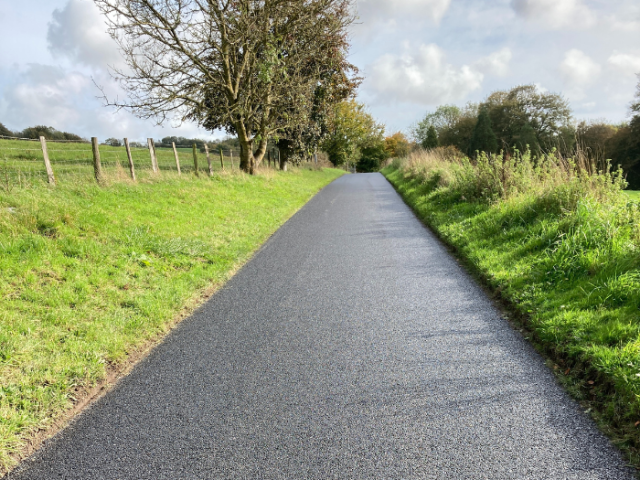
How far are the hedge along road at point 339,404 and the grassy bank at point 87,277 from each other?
0.34m

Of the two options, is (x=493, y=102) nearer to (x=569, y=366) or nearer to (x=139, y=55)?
(x=139, y=55)

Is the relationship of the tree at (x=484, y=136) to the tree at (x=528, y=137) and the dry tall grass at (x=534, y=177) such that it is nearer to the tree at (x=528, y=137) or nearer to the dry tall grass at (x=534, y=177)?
the tree at (x=528, y=137)

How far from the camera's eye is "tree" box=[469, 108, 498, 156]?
4859 centimetres

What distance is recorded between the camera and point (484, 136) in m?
49.4

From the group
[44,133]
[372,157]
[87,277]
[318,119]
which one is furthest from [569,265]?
[372,157]

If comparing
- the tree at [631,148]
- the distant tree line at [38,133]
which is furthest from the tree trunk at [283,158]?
the tree at [631,148]

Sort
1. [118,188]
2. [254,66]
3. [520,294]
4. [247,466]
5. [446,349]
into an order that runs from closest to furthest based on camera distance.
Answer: [247,466]
[446,349]
[520,294]
[118,188]
[254,66]

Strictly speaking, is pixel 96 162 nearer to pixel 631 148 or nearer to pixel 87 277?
pixel 87 277

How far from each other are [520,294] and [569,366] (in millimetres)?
1497

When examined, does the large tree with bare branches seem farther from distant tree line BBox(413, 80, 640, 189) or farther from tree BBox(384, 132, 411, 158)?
tree BBox(384, 132, 411, 158)

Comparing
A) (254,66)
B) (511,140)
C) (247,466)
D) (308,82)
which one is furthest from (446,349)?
(511,140)

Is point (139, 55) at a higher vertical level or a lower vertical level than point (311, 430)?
higher

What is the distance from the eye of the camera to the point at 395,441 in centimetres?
252

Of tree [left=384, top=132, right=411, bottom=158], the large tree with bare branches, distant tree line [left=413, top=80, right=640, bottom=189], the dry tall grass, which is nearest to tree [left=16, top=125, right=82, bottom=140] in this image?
the large tree with bare branches
